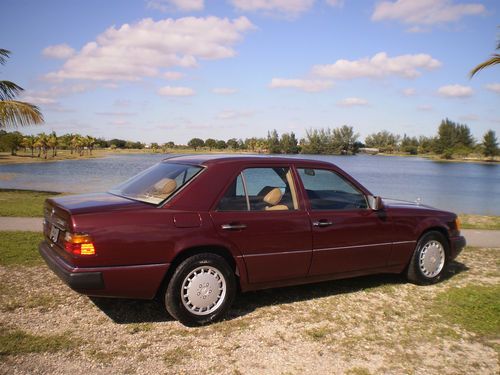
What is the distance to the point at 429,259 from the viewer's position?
574 centimetres

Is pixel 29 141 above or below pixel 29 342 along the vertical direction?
above

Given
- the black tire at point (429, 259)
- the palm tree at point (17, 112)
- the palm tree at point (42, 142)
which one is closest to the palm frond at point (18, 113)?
the palm tree at point (17, 112)

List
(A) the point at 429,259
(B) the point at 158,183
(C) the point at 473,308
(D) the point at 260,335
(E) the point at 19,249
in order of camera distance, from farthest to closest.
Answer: (E) the point at 19,249 → (A) the point at 429,259 → (C) the point at 473,308 → (B) the point at 158,183 → (D) the point at 260,335

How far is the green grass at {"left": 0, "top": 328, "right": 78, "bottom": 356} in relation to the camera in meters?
3.48

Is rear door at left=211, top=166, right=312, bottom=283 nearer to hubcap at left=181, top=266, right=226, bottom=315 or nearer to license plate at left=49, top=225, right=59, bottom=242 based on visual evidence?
hubcap at left=181, top=266, right=226, bottom=315

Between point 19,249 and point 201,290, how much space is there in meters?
4.25

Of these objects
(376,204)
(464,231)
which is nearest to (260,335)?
(376,204)

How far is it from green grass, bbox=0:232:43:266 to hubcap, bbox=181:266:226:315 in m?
3.14

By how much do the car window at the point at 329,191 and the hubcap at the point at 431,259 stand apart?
48.6 inches

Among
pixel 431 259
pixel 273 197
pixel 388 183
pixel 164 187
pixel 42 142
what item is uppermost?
pixel 42 142

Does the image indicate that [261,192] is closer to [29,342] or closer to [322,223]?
[322,223]

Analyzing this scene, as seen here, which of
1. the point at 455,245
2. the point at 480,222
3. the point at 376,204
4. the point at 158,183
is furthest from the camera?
the point at 480,222

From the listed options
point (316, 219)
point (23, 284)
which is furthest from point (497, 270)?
point (23, 284)

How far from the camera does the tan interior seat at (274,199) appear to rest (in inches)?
182
